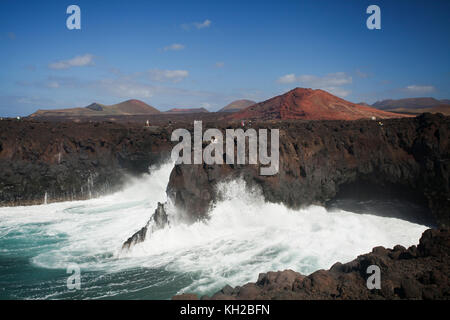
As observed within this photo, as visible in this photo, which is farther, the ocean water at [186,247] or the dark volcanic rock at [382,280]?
the ocean water at [186,247]

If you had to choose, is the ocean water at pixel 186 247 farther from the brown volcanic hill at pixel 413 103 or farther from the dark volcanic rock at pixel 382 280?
the brown volcanic hill at pixel 413 103

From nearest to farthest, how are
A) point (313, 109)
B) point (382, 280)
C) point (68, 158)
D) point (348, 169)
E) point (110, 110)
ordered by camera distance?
point (382, 280) → point (348, 169) → point (68, 158) → point (313, 109) → point (110, 110)

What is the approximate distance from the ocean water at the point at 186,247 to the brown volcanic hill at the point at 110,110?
5090 cm

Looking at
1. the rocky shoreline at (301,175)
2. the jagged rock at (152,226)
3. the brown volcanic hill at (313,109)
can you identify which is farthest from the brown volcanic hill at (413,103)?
the jagged rock at (152,226)

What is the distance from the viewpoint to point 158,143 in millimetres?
24141

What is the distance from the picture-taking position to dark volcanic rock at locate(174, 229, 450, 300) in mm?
5988

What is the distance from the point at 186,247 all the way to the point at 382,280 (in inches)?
304

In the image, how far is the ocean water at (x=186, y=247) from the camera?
9.80 meters

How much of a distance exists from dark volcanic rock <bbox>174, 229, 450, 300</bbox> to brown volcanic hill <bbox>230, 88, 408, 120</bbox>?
28170 mm

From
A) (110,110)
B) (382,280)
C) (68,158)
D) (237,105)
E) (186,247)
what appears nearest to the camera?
(382,280)

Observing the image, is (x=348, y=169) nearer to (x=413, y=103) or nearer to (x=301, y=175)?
(x=301, y=175)

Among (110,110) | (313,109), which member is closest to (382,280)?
(313,109)

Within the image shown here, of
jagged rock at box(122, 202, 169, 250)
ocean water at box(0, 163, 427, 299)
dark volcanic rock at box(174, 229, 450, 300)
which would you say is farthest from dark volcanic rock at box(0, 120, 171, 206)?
dark volcanic rock at box(174, 229, 450, 300)

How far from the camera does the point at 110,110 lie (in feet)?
235
